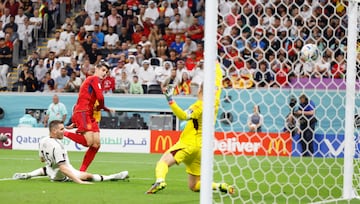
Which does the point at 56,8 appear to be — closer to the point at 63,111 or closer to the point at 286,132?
the point at 63,111

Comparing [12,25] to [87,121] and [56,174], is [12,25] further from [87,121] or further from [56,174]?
[56,174]

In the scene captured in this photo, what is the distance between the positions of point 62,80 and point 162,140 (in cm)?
457


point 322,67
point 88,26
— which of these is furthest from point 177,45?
point 322,67

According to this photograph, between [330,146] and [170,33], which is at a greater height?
[170,33]

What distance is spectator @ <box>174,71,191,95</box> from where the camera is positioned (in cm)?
2350

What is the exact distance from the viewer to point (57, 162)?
1225 cm

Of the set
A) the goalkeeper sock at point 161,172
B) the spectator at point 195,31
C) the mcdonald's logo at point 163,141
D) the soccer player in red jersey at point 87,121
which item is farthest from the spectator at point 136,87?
the goalkeeper sock at point 161,172

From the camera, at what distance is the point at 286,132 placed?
20.7 m

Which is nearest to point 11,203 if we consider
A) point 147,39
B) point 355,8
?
point 355,8

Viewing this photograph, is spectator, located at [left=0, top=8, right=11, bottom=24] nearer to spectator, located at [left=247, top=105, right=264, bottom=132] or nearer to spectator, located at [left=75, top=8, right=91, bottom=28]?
spectator, located at [left=75, top=8, right=91, bottom=28]

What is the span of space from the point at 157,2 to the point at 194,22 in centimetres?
210

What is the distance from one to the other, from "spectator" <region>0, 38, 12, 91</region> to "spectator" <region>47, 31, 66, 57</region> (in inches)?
Result: 52.6

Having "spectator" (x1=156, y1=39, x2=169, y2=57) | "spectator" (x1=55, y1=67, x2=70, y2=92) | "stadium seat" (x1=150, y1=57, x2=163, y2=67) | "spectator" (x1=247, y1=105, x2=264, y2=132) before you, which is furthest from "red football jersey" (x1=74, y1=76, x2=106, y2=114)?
"spectator" (x1=156, y1=39, x2=169, y2=57)

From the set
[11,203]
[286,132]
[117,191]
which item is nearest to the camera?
[11,203]
